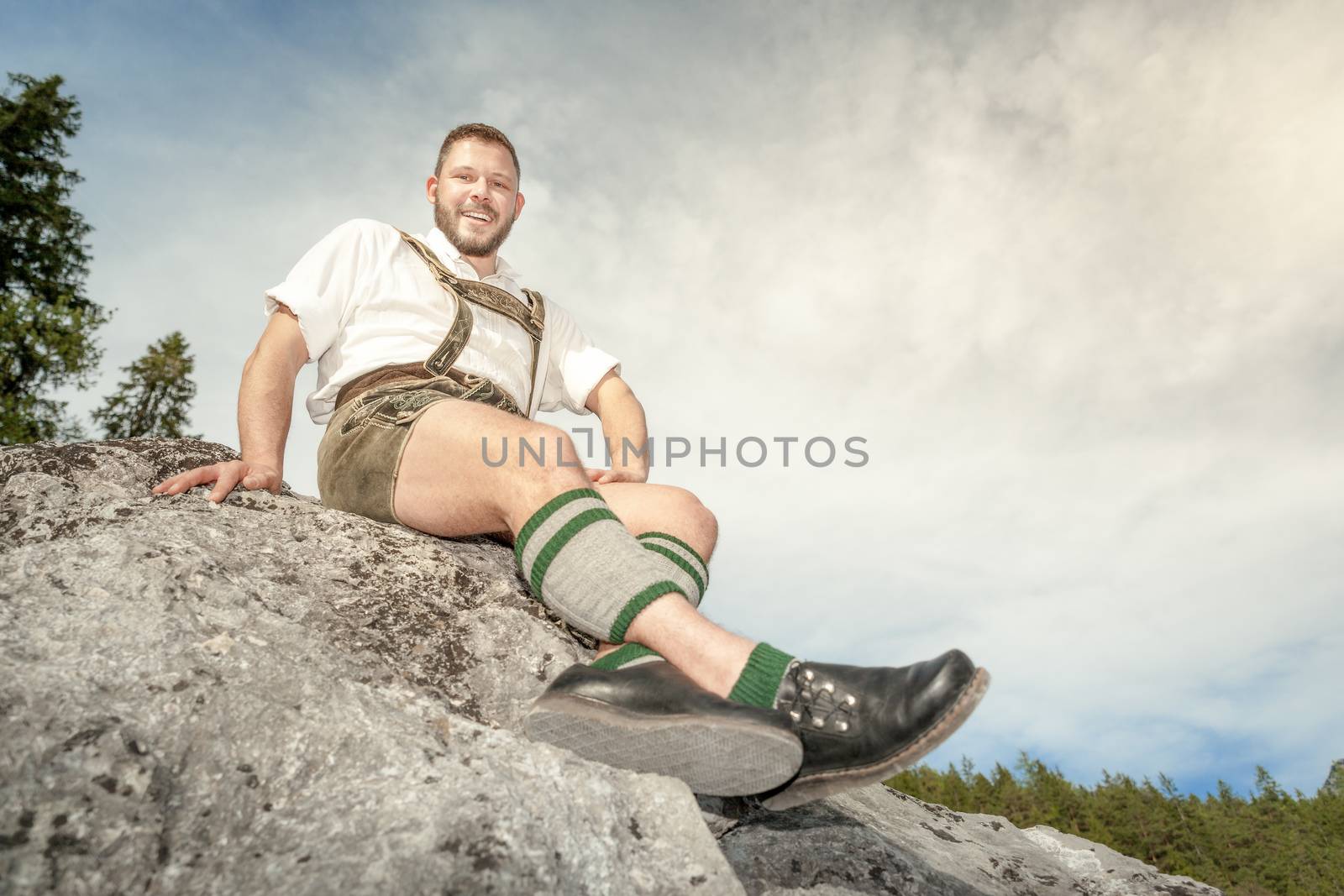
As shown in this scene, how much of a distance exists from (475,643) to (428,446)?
27.0 inches

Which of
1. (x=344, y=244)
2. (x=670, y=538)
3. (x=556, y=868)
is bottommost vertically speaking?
(x=556, y=868)

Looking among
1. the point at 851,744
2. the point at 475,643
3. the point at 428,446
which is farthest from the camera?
the point at 428,446

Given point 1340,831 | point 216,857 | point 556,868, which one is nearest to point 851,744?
point 556,868

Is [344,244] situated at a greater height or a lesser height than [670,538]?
greater

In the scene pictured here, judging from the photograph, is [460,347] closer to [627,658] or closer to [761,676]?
[627,658]

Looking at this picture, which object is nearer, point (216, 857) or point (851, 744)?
point (216, 857)

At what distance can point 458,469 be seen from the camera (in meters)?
2.47

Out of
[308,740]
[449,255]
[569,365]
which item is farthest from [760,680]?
[449,255]

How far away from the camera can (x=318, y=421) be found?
137 inches

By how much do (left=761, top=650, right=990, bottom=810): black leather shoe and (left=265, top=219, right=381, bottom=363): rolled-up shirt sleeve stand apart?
7.73ft

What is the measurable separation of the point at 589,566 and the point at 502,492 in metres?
0.41

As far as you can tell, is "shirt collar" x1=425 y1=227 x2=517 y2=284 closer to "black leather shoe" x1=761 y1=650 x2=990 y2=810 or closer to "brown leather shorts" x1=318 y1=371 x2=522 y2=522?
"brown leather shorts" x1=318 y1=371 x2=522 y2=522

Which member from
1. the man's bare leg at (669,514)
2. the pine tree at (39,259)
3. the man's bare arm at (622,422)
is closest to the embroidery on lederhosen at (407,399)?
the man's bare leg at (669,514)

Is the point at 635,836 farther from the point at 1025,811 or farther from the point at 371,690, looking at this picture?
the point at 1025,811
